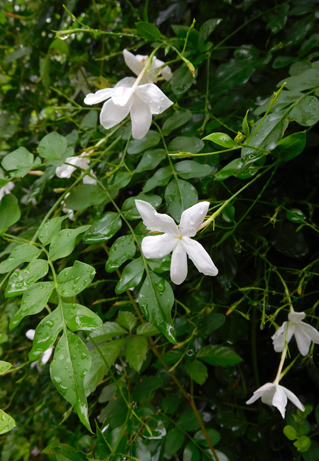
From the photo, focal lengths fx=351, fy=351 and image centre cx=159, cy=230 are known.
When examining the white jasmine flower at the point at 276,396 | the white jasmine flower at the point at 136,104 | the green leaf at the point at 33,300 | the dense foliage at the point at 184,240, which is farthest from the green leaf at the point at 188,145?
the white jasmine flower at the point at 276,396

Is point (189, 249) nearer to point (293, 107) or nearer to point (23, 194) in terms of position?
point (293, 107)

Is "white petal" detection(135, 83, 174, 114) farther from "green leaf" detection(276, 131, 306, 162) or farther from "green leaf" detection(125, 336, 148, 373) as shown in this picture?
"green leaf" detection(125, 336, 148, 373)

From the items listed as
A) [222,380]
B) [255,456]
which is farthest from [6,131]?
[255,456]

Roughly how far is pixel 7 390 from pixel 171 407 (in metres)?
1.04

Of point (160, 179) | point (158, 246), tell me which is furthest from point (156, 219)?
point (160, 179)

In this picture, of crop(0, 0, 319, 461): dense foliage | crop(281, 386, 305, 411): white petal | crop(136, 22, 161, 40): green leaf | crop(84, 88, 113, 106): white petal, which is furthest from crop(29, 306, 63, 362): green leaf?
crop(136, 22, 161, 40): green leaf

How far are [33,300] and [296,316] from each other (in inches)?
17.3

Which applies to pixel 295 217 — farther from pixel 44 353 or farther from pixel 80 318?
pixel 44 353

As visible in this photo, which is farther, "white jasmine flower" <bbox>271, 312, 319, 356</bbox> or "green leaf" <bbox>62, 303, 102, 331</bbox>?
"white jasmine flower" <bbox>271, 312, 319, 356</bbox>

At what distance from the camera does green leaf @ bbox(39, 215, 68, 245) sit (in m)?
0.56

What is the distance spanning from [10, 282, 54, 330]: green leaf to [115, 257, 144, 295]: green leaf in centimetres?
10

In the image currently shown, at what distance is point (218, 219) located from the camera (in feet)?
2.40

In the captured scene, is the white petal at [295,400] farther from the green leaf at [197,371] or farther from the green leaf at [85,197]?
the green leaf at [85,197]

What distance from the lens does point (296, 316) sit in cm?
62
